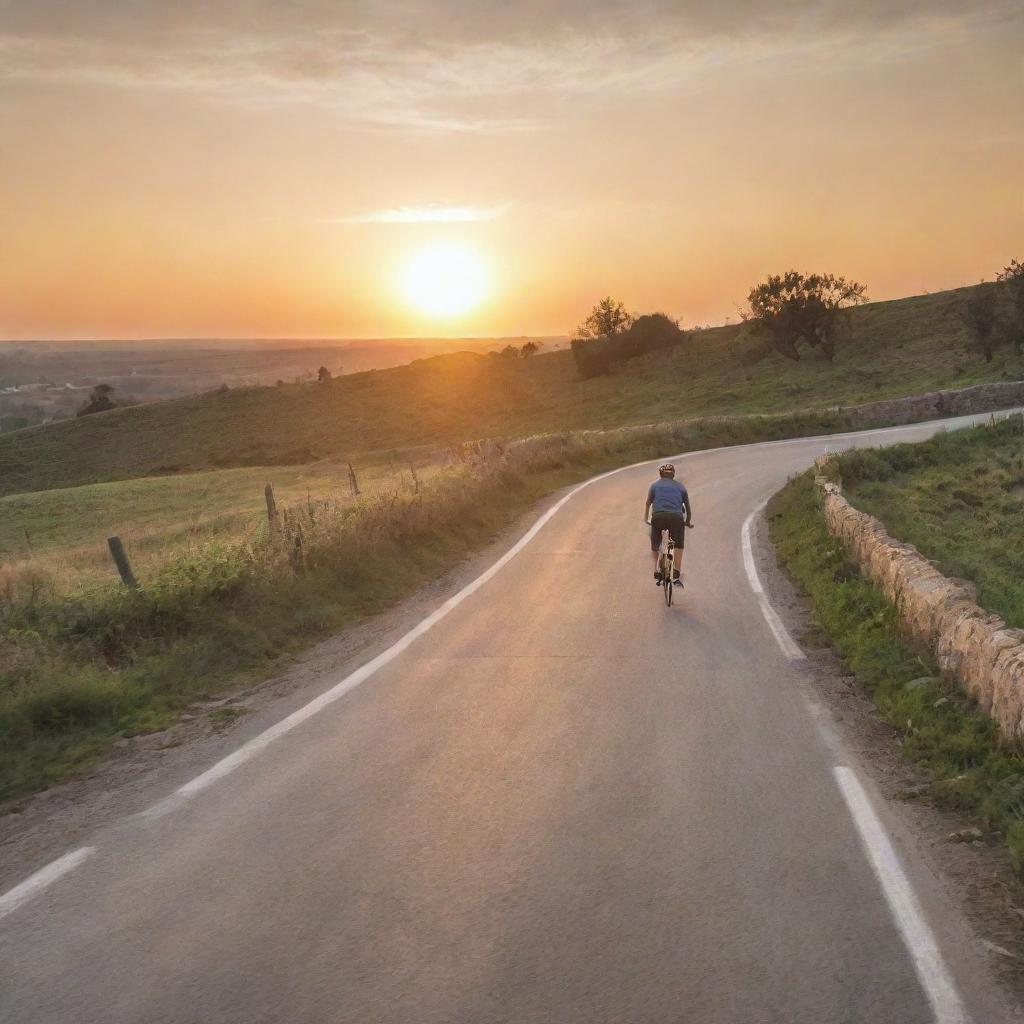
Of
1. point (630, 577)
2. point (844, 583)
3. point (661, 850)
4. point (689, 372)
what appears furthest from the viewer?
point (689, 372)

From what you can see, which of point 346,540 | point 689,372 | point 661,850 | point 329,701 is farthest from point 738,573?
point 689,372

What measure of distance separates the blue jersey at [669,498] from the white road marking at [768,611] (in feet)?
5.19

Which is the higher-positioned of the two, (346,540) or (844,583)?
(346,540)

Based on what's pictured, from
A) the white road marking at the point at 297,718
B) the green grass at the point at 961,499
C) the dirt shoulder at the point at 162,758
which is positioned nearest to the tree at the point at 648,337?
the green grass at the point at 961,499

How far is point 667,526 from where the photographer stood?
1348 centimetres

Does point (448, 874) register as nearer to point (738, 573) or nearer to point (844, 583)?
point (844, 583)

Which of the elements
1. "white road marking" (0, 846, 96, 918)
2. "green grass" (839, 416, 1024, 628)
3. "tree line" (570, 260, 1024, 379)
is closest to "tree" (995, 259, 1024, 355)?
"tree line" (570, 260, 1024, 379)

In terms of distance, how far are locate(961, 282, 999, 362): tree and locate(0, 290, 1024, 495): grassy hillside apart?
1001 millimetres

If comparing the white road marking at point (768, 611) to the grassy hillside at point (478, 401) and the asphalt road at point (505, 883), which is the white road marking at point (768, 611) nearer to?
the asphalt road at point (505, 883)

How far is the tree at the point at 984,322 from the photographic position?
181 ft

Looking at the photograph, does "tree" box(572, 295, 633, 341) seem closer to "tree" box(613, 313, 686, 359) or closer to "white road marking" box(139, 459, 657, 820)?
"tree" box(613, 313, 686, 359)

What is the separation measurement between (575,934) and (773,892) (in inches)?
44.6

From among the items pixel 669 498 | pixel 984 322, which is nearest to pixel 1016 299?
pixel 984 322

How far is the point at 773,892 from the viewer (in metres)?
4.99
